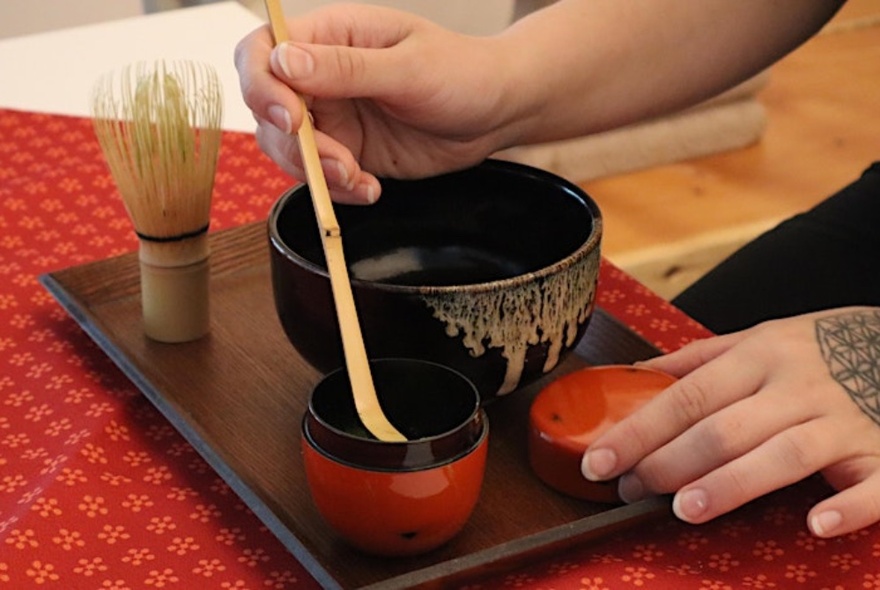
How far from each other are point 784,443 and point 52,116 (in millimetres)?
786

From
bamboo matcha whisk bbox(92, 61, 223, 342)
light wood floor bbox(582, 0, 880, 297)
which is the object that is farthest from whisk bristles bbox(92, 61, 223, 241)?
light wood floor bbox(582, 0, 880, 297)

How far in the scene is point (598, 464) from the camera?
2.09 feet

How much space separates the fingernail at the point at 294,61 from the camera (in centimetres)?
69

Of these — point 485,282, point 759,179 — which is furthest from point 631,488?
point 759,179

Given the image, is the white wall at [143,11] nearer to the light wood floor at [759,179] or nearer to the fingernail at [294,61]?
the light wood floor at [759,179]

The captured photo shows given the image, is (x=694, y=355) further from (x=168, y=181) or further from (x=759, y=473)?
(x=168, y=181)

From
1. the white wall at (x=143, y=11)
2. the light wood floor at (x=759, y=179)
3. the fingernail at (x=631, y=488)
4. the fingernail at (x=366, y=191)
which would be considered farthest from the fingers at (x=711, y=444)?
the white wall at (x=143, y=11)

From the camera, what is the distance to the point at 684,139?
2.39 meters

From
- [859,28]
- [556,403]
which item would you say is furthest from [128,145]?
[859,28]

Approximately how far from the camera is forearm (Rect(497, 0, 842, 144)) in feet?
2.90

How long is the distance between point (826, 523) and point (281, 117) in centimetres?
36

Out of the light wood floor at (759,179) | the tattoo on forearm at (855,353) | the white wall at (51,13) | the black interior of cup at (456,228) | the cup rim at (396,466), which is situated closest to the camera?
the cup rim at (396,466)

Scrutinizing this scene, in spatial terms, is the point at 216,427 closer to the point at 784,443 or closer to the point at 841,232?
the point at 784,443

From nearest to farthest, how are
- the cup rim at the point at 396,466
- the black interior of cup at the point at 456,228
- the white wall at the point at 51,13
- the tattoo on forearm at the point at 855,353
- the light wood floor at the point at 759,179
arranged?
1. the cup rim at the point at 396,466
2. the tattoo on forearm at the point at 855,353
3. the black interior of cup at the point at 456,228
4. the light wood floor at the point at 759,179
5. the white wall at the point at 51,13
